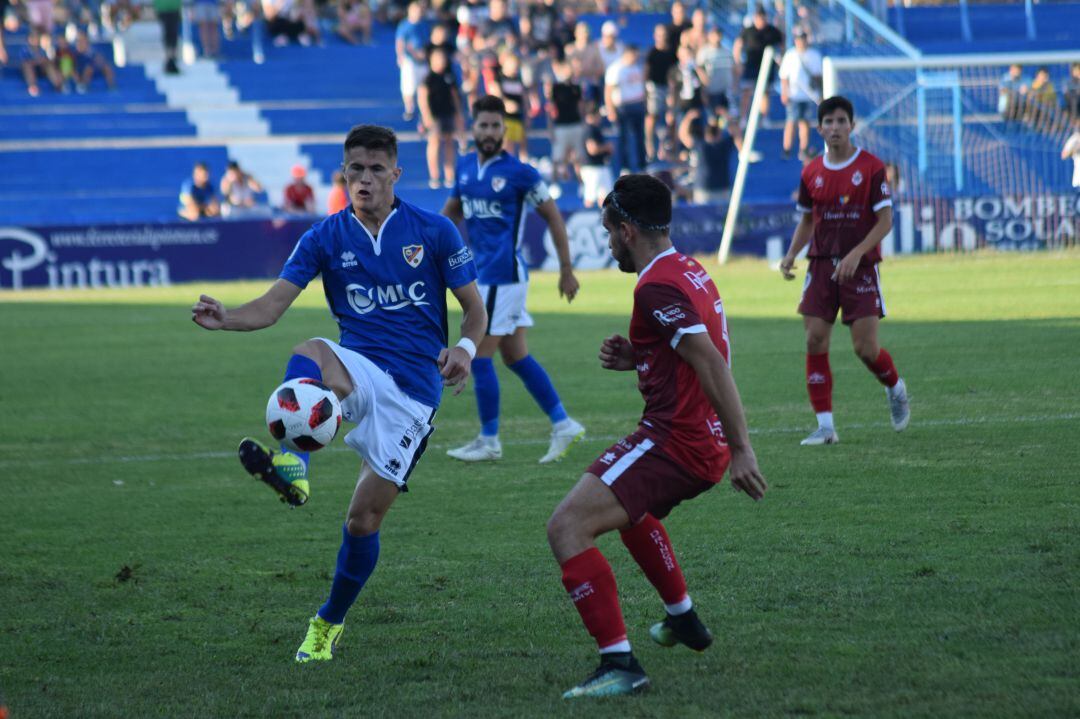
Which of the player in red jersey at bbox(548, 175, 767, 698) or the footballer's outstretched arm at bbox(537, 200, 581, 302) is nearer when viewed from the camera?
→ the player in red jersey at bbox(548, 175, 767, 698)

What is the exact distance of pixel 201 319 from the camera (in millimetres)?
5234

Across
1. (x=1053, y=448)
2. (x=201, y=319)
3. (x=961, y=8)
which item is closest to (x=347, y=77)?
(x=961, y=8)

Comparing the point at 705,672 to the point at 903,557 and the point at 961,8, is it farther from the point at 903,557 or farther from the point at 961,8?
the point at 961,8

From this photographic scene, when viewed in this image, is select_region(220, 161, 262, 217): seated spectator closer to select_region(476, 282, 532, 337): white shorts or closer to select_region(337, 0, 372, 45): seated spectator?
select_region(337, 0, 372, 45): seated spectator

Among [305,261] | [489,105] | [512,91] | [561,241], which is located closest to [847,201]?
[561,241]

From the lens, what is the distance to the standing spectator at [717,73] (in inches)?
1080

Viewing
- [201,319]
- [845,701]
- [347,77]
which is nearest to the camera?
[845,701]

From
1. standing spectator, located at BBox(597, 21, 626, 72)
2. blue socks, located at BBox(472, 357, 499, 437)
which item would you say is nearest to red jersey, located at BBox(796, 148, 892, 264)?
blue socks, located at BBox(472, 357, 499, 437)

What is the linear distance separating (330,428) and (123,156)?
26.0 m

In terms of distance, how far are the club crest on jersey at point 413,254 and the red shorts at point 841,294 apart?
4494 mm

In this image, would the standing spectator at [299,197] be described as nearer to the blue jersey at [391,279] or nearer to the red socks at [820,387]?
the red socks at [820,387]

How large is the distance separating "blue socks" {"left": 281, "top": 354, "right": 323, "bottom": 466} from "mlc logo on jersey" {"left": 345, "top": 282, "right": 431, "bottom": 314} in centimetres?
51

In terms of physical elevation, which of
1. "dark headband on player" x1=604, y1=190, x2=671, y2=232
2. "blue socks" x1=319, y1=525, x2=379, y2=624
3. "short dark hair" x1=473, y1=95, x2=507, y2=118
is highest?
"short dark hair" x1=473, y1=95, x2=507, y2=118

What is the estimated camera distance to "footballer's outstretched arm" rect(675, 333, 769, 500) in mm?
4609
